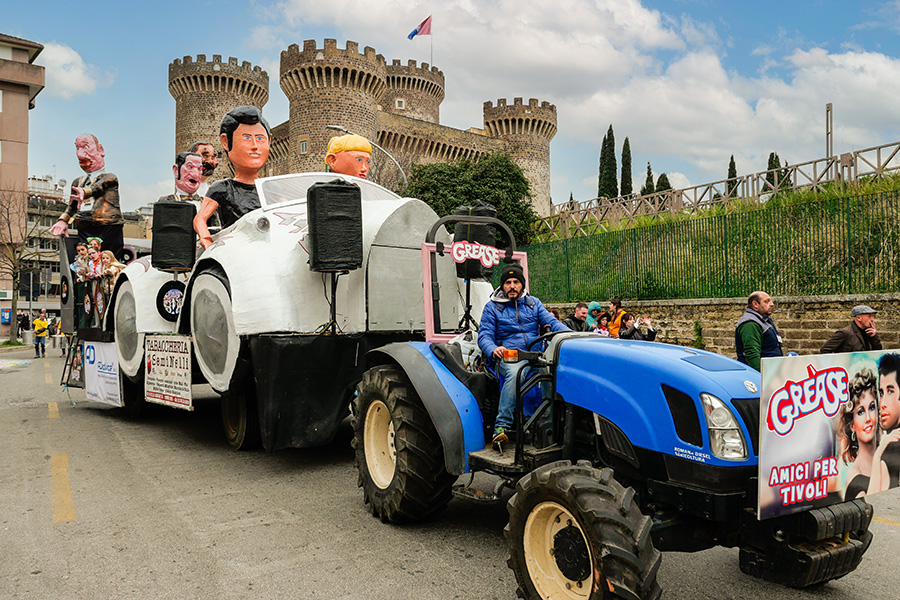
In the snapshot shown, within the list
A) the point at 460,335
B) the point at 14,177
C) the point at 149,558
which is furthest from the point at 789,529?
the point at 14,177

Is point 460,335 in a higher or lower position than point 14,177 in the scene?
lower

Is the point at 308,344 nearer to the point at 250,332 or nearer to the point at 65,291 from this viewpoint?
the point at 250,332

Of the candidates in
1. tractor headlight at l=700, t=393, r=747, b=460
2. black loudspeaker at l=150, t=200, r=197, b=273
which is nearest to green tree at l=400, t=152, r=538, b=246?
black loudspeaker at l=150, t=200, r=197, b=273

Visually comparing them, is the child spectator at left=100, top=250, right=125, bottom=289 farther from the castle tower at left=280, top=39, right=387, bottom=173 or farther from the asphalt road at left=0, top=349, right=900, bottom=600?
the castle tower at left=280, top=39, right=387, bottom=173

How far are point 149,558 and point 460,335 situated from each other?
2.57 metres

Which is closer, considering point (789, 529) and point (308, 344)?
point (789, 529)

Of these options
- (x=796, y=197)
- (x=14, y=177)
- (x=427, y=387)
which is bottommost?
(x=427, y=387)

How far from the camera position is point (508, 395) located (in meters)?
4.12

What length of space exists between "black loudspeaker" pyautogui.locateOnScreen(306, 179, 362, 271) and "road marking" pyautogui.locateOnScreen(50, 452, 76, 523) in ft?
9.15

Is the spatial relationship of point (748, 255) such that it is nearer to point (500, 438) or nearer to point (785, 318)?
point (785, 318)

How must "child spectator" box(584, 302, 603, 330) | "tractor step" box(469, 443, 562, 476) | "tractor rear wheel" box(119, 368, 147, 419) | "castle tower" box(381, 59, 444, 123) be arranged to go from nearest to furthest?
1. "tractor step" box(469, 443, 562, 476)
2. "tractor rear wheel" box(119, 368, 147, 419)
3. "child spectator" box(584, 302, 603, 330)
4. "castle tower" box(381, 59, 444, 123)

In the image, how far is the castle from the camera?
1868 inches

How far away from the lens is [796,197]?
42.3 ft

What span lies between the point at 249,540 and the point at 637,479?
8.85 feet
